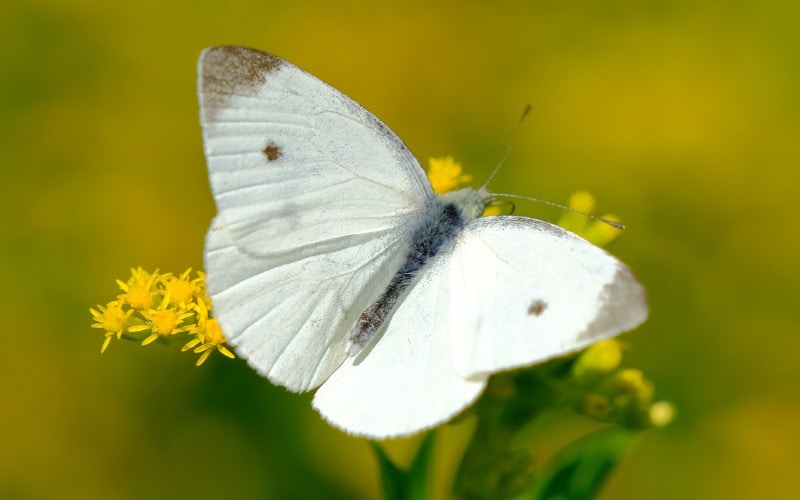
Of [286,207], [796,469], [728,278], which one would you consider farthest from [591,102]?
[286,207]

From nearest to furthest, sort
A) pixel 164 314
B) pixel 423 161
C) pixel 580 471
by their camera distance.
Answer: pixel 164 314
pixel 580 471
pixel 423 161

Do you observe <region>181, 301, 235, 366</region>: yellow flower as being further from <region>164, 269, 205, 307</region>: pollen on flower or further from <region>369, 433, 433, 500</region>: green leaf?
<region>369, 433, 433, 500</region>: green leaf

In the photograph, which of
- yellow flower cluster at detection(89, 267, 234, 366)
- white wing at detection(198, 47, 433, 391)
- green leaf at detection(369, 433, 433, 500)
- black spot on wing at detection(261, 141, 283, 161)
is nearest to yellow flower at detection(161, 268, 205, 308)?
yellow flower cluster at detection(89, 267, 234, 366)

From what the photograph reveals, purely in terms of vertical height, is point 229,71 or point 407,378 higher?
point 229,71

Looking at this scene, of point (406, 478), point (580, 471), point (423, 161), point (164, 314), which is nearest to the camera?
point (164, 314)

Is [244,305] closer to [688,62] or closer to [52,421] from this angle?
[52,421]

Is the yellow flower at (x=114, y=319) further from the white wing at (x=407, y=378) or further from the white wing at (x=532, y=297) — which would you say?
the white wing at (x=532, y=297)

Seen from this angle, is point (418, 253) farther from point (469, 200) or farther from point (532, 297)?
point (532, 297)

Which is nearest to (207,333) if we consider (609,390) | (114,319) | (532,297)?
(114,319)

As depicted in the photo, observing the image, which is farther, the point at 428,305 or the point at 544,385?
the point at 544,385
